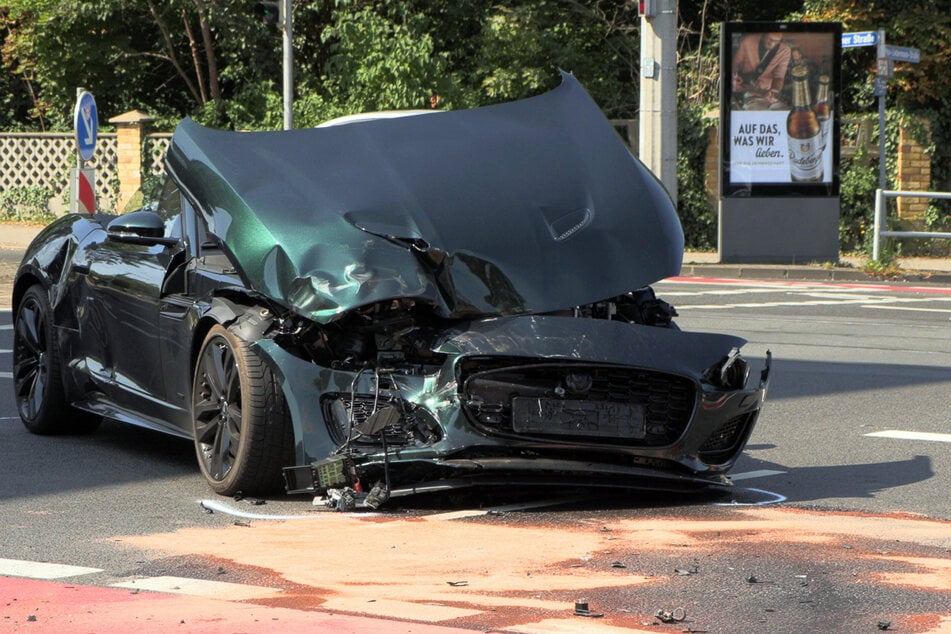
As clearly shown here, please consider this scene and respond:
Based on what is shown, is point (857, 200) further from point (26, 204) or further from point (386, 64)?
point (26, 204)

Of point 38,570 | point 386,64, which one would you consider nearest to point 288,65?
point 386,64

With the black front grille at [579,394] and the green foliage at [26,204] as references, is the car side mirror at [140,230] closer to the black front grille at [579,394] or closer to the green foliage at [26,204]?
the black front grille at [579,394]

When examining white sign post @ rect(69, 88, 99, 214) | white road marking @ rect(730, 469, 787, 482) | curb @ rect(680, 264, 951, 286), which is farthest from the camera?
curb @ rect(680, 264, 951, 286)

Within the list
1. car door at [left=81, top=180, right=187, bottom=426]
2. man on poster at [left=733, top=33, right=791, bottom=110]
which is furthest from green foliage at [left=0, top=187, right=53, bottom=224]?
car door at [left=81, top=180, right=187, bottom=426]

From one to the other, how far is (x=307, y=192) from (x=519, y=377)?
47.1 inches

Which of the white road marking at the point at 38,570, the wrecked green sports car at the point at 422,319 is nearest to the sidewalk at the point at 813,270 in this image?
the wrecked green sports car at the point at 422,319

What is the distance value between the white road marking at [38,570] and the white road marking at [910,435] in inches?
184

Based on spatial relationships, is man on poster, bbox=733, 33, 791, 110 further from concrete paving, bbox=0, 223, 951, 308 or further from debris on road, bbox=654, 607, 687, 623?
debris on road, bbox=654, 607, 687, 623

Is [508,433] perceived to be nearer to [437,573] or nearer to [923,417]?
[437,573]

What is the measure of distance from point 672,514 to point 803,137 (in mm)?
17255

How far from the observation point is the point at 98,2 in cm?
3203

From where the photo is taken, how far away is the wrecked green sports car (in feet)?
19.5

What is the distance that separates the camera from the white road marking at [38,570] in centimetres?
503

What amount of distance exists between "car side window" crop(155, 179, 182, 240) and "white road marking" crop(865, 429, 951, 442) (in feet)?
12.3
